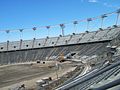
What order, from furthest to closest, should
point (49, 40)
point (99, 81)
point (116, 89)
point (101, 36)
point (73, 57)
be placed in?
1. point (49, 40)
2. point (101, 36)
3. point (73, 57)
4. point (99, 81)
5. point (116, 89)

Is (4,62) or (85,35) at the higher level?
(85,35)

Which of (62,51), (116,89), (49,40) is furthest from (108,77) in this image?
(49,40)

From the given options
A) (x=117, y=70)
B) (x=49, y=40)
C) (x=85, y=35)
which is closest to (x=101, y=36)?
(x=85, y=35)

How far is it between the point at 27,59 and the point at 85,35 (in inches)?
1107

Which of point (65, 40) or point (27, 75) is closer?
point (27, 75)

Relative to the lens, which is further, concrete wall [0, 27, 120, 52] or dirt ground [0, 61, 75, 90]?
concrete wall [0, 27, 120, 52]

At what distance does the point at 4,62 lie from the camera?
374 ft

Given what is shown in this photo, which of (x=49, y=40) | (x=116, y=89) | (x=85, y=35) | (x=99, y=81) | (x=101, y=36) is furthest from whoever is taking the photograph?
(x=49, y=40)

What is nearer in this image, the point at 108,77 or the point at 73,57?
the point at 108,77

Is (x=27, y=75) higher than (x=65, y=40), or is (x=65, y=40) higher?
(x=65, y=40)

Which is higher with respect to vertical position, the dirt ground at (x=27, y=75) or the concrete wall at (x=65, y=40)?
the concrete wall at (x=65, y=40)

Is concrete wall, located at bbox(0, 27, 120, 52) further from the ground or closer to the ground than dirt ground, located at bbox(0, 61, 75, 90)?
further from the ground

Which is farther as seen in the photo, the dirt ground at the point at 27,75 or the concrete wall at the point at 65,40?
the concrete wall at the point at 65,40

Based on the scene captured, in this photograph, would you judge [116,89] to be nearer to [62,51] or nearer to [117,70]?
[117,70]
